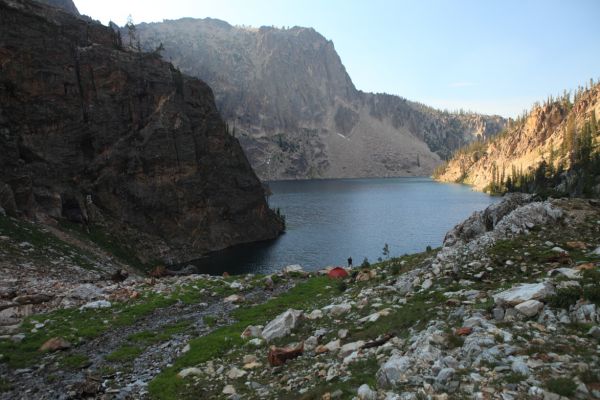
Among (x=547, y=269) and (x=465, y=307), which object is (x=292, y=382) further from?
(x=547, y=269)

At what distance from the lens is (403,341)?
12859 millimetres

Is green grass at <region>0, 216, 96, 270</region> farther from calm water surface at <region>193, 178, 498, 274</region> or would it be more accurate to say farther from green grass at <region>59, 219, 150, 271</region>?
calm water surface at <region>193, 178, 498, 274</region>

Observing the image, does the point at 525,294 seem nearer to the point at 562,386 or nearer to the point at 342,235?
the point at 562,386

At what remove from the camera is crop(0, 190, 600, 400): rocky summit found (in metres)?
9.71

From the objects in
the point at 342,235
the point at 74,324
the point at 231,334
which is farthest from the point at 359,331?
the point at 342,235

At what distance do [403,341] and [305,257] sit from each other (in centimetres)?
6880

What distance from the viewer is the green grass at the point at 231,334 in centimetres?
1426

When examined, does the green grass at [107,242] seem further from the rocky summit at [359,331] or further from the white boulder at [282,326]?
the white boulder at [282,326]

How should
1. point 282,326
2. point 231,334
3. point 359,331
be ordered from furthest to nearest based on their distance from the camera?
1. point 231,334
2. point 282,326
3. point 359,331

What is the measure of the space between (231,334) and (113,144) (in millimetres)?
68804

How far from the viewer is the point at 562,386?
26.2 feet

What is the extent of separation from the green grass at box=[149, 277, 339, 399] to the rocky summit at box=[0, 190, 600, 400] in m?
0.10

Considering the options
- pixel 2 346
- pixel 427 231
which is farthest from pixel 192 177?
pixel 2 346

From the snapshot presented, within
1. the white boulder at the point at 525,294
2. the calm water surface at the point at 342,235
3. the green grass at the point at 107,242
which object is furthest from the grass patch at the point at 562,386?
the calm water surface at the point at 342,235
